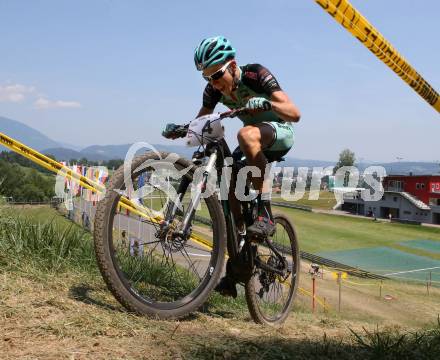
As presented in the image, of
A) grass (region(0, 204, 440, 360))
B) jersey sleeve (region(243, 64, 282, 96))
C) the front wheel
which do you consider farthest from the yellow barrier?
grass (region(0, 204, 440, 360))

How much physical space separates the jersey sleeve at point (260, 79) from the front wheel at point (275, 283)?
209 cm

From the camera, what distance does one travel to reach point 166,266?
5293 mm

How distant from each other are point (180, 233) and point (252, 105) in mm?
1530

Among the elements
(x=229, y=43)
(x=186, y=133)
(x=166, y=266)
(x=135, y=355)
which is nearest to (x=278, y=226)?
(x=166, y=266)

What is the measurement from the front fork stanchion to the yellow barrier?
2.60m

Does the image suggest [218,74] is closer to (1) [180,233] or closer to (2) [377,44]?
(1) [180,233]

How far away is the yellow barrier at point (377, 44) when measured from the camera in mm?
5552

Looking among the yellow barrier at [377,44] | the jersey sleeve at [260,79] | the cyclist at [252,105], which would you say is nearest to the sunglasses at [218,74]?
the cyclist at [252,105]

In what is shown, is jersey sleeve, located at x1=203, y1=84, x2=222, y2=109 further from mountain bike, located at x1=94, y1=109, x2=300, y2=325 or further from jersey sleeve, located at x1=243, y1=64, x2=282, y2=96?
mountain bike, located at x1=94, y1=109, x2=300, y2=325

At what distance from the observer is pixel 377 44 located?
20.4ft

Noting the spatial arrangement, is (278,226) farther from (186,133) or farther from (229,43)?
(229,43)

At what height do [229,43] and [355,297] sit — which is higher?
[229,43]

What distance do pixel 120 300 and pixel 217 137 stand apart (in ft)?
6.52

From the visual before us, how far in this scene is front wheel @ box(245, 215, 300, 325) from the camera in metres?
5.54
